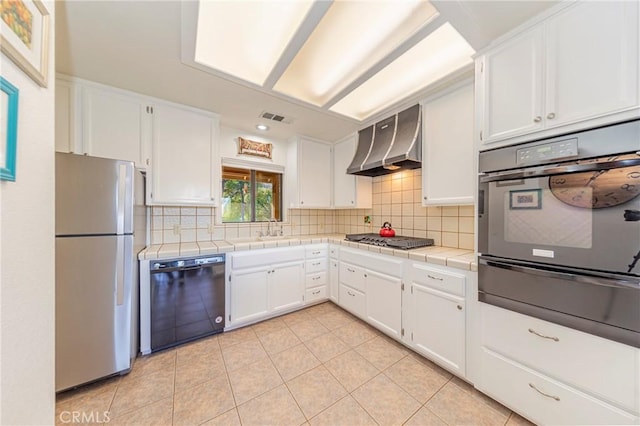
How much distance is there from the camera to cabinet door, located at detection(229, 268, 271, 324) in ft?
7.37

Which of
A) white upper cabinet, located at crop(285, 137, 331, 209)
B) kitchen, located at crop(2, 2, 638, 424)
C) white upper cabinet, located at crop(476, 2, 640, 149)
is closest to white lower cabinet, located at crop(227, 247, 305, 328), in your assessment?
kitchen, located at crop(2, 2, 638, 424)

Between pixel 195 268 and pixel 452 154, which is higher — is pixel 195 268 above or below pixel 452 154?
below

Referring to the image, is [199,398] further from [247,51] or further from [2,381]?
[247,51]

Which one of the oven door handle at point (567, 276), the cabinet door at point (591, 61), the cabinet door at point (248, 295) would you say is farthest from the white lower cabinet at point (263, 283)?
the cabinet door at point (591, 61)

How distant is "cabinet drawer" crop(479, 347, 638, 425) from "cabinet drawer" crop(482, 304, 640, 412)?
0.15 ft

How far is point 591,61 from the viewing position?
1066 mm

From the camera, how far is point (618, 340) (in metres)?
0.99

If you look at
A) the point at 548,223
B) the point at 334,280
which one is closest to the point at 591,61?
the point at 548,223

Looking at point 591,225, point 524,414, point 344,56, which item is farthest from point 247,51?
point 524,414

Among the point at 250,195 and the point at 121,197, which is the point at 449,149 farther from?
the point at 121,197

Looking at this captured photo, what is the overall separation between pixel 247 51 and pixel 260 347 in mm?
2518

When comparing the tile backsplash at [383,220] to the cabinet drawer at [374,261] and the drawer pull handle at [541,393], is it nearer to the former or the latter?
the cabinet drawer at [374,261]

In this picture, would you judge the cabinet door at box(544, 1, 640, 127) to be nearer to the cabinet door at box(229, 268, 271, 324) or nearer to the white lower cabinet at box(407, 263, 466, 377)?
the white lower cabinet at box(407, 263, 466, 377)

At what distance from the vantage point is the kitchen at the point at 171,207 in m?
0.60
